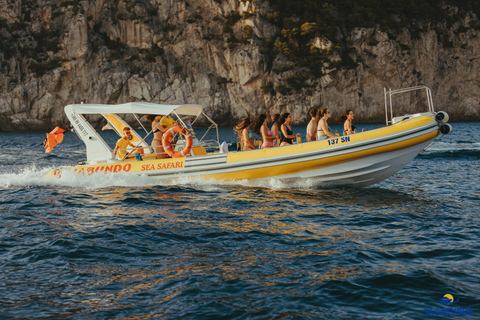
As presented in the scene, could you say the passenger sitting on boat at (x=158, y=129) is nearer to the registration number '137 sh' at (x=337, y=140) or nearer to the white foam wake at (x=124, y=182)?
the white foam wake at (x=124, y=182)

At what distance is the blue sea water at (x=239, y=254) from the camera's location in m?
4.36

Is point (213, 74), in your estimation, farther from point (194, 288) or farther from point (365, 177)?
point (194, 288)

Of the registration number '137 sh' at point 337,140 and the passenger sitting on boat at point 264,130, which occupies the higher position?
the passenger sitting on boat at point 264,130

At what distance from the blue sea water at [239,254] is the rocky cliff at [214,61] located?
2079 inches

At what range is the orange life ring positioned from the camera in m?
11.1

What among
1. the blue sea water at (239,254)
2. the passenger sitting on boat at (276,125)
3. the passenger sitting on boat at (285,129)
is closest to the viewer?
the blue sea water at (239,254)

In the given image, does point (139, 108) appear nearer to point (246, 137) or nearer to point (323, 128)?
point (246, 137)

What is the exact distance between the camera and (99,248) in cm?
618

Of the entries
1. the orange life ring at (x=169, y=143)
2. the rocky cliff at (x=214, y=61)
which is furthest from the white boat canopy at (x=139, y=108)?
the rocky cliff at (x=214, y=61)

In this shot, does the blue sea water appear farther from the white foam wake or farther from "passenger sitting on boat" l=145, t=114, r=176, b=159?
"passenger sitting on boat" l=145, t=114, r=176, b=159

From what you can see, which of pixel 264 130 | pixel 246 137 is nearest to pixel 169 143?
pixel 246 137

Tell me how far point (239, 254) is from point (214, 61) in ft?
197

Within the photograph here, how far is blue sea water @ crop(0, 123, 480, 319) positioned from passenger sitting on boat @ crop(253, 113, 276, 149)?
1.42 meters

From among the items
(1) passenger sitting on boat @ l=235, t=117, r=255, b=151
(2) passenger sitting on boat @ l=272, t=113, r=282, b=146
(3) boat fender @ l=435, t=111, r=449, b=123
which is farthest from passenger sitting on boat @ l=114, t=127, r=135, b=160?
(3) boat fender @ l=435, t=111, r=449, b=123
